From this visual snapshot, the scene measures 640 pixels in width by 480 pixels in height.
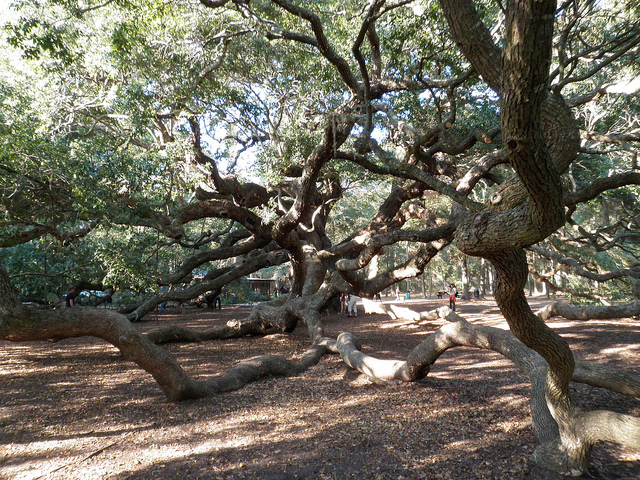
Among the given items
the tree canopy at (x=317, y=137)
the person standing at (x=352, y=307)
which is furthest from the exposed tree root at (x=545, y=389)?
the person standing at (x=352, y=307)

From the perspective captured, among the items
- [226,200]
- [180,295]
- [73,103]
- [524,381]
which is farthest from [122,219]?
[524,381]

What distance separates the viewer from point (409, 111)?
820cm

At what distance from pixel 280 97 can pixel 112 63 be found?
420cm

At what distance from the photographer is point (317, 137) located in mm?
9578

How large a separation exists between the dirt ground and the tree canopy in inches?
18.1

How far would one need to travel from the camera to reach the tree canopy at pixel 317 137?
100 inches

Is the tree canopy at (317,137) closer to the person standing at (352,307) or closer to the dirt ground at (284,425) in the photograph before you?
the dirt ground at (284,425)

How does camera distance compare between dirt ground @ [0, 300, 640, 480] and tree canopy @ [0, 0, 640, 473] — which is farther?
dirt ground @ [0, 300, 640, 480]

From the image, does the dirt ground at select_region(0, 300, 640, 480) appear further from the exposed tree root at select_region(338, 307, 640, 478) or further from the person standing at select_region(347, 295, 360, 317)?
the person standing at select_region(347, 295, 360, 317)

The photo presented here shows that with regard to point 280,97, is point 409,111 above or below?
below

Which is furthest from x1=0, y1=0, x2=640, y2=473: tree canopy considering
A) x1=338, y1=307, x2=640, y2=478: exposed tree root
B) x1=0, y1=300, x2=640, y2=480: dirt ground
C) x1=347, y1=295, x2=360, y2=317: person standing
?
x1=347, y1=295, x2=360, y2=317: person standing

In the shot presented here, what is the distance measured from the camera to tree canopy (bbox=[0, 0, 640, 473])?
2545 millimetres

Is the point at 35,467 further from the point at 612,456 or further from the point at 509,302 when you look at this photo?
the point at 612,456

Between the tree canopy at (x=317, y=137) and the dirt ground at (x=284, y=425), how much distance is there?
46 cm
